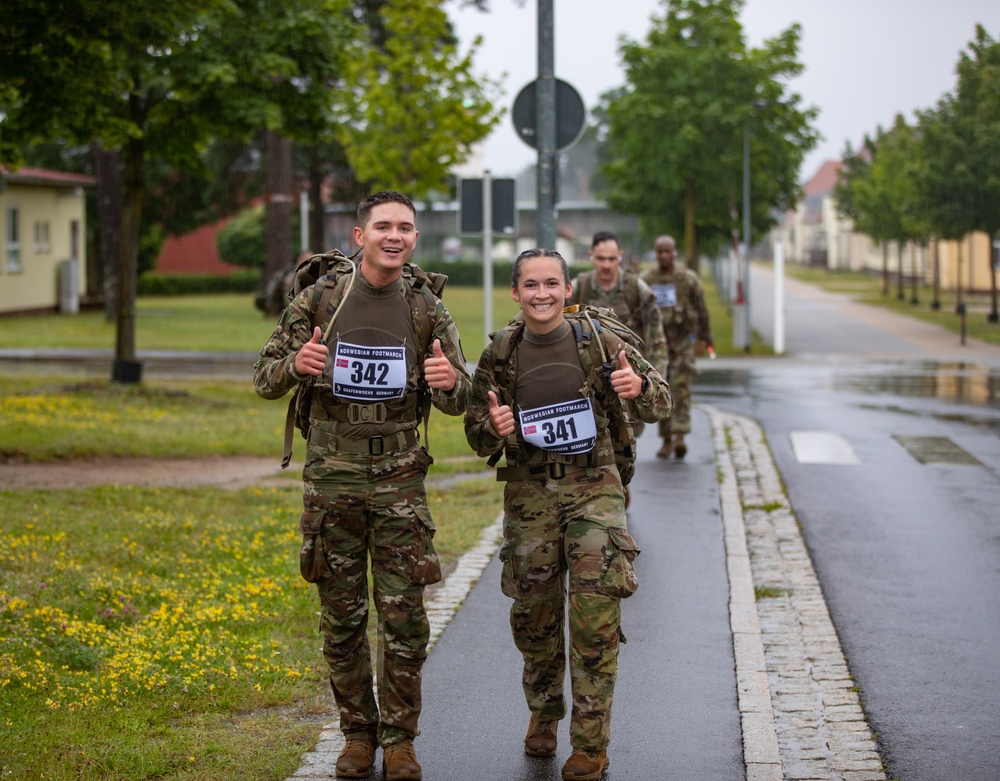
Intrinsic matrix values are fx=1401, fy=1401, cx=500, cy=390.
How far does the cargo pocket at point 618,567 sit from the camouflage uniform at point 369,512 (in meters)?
0.64

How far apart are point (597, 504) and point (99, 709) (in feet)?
7.27

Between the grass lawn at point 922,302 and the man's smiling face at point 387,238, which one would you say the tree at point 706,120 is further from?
the man's smiling face at point 387,238

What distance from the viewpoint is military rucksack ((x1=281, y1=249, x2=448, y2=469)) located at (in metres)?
5.26

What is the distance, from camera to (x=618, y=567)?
5.10m

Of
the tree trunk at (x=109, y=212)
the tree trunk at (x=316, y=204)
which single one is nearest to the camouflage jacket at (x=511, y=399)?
the tree trunk at (x=109, y=212)

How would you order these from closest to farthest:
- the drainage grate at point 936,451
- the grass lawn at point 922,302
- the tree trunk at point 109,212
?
the drainage grate at point 936,451 → the grass lawn at point 922,302 → the tree trunk at point 109,212

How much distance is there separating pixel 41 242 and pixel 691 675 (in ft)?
125

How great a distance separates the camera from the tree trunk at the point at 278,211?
115 ft

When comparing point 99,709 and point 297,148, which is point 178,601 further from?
point 297,148

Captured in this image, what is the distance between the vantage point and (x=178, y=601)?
7.59 meters

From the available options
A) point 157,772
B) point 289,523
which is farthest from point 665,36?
point 157,772

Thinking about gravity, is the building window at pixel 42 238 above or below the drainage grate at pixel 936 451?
above

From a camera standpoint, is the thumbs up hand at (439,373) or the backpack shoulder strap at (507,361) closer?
the thumbs up hand at (439,373)

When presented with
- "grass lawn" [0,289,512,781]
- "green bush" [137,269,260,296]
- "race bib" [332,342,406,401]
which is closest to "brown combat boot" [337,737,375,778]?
"grass lawn" [0,289,512,781]
